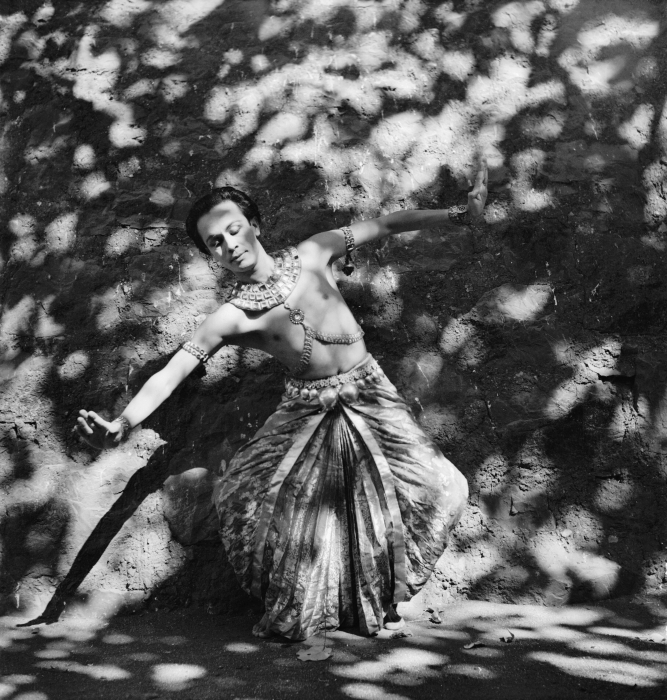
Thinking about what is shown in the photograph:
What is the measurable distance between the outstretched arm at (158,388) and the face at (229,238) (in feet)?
0.60

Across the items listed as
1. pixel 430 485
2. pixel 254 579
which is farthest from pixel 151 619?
pixel 430 485

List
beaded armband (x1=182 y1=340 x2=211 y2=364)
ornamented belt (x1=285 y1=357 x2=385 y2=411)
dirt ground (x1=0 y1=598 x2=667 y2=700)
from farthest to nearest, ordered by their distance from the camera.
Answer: ornamented belt (x1=285 y1=357 x2=385 y2=411)
beaded armband (x1=182 y1=340 x2=211 y2=364)
dirt ground (x1=0 y1=598 x2=667 y2=700)

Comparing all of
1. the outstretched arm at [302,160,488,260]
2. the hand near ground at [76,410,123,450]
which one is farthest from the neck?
the hand near ground at [76,410,123,450]

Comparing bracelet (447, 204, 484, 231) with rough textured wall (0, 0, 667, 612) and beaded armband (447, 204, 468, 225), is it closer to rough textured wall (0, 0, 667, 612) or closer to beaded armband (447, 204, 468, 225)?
beaded armband (447, 204, 468, 225)

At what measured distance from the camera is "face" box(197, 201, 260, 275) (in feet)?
11.2

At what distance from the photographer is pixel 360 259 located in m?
4.16

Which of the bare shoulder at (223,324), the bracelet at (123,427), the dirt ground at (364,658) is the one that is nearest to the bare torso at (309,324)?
the bare shoulder at (223,324)

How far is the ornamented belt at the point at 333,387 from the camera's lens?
351 centimetres

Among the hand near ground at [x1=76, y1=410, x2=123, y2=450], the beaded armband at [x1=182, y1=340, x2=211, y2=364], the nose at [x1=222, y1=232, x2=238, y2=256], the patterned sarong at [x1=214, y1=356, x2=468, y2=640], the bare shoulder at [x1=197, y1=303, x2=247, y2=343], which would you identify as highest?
the nose at [x1=222, y1=232, x2=238, y2=256]

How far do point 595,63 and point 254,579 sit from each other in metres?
3.04

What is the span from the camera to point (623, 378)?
3996 millimetres

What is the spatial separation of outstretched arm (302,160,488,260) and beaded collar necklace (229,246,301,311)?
159 mm

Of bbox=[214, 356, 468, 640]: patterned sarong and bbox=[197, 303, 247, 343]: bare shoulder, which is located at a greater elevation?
bbox=[197, 303, 247, 343]: bare shoulder

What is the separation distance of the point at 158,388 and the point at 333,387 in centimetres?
70
